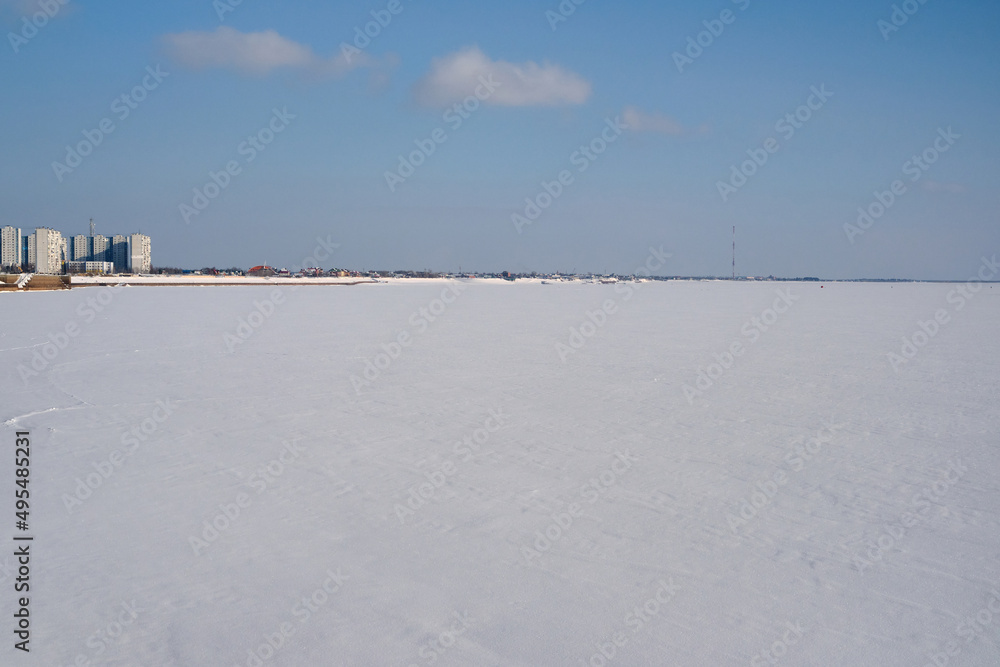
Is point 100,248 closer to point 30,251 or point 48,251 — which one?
point 30,251

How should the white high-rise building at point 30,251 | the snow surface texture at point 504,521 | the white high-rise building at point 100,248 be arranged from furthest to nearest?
the white high-rise building at point 100,248, the white high-rise building at point 30,251, the snow surface texture at point 504,521

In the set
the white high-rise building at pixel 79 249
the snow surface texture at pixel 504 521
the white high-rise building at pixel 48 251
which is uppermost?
the snow surface texture at pixel 504 521

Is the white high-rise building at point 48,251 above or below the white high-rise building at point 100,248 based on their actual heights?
above

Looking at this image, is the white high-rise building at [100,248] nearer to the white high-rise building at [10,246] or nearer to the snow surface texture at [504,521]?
the white high-rise building at [10,246]

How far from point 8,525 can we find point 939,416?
830 cm

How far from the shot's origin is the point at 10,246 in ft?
353

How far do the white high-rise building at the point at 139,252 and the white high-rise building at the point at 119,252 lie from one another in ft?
5.82

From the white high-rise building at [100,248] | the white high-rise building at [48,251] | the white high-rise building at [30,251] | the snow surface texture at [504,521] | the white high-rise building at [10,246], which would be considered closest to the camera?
the snow surface texture at [504,521]

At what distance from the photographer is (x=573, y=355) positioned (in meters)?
12.0

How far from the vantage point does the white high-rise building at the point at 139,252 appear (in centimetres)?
10774

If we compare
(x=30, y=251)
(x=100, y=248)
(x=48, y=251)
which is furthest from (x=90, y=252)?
(x=48, y=251)

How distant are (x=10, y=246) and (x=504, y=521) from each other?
432 ft

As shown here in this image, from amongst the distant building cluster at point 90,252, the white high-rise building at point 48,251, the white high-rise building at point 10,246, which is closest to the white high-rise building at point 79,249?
the distant building cluster at point 90,252

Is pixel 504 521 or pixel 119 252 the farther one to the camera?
pixel 119 252
